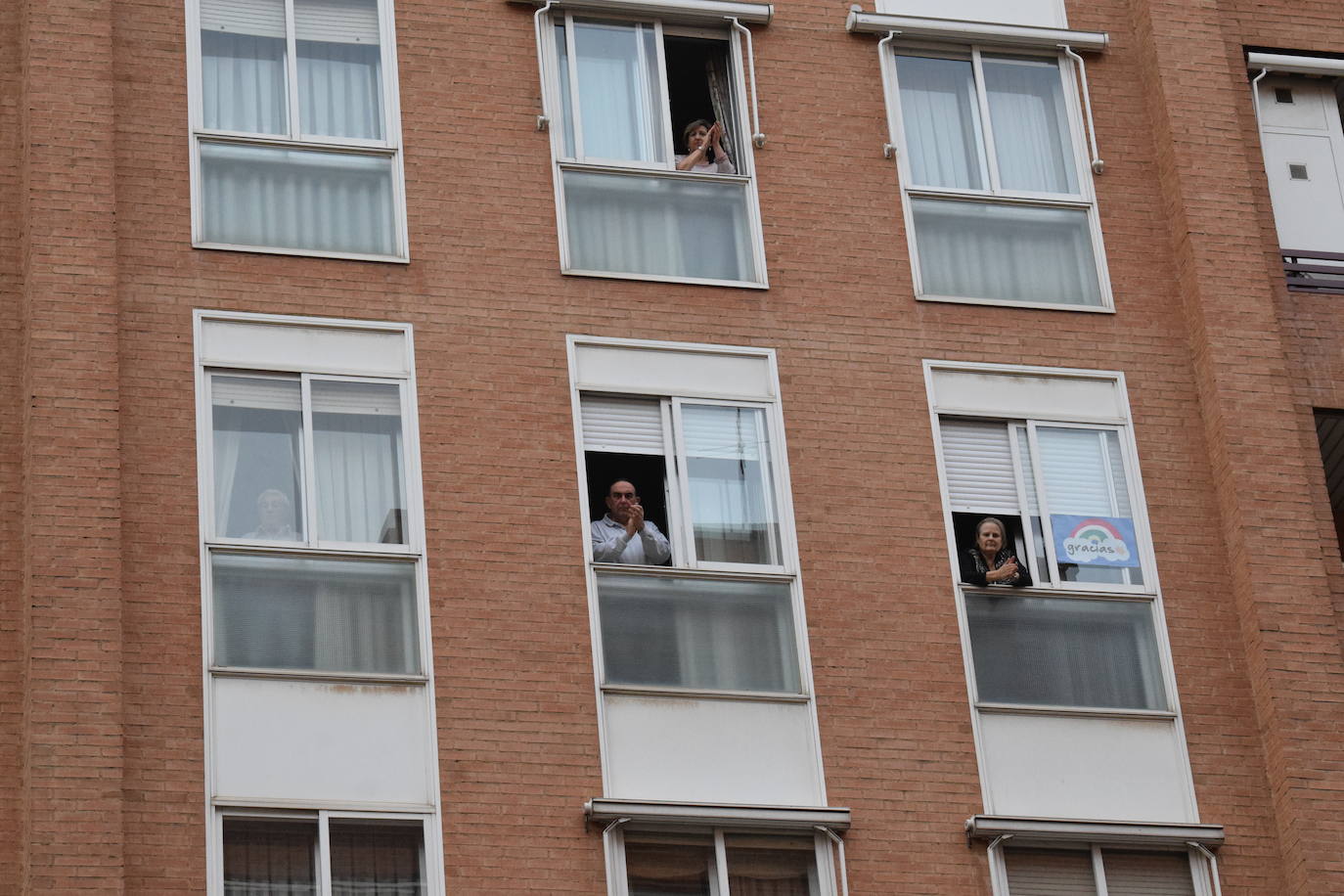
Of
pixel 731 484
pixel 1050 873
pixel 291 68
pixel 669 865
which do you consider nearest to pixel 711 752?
pixel 669 865

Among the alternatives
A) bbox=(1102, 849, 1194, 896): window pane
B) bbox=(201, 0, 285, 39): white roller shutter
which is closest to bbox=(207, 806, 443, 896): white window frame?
bbox=(1102, 849, 1194, 896): window pane

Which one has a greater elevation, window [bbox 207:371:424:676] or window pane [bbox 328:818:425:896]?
window [bbox 207:371:424:676]

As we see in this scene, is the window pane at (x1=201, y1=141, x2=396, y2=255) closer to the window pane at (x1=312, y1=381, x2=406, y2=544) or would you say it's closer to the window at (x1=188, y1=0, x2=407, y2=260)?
the window at (x1=188, y1=0, x2=407, y2=260)

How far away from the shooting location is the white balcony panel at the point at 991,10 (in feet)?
76.7

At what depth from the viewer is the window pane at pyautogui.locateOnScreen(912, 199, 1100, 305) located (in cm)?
2233

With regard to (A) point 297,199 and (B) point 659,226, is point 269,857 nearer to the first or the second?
(A) point 297,199

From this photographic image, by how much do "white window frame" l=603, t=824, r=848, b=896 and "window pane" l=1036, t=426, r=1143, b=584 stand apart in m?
3.33

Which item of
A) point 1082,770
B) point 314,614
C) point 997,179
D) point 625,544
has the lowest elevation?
point 1082,770

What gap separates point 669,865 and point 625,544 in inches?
102

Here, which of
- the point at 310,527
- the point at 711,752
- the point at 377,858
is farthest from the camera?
the point at 310,527

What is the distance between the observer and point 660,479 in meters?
20.8

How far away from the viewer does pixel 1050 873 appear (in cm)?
1994

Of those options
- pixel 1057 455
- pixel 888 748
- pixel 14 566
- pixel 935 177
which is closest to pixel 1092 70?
pixel 935 177

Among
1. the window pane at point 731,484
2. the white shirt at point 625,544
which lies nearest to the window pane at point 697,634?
the white shirt at point 625,544
